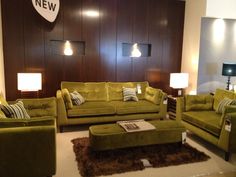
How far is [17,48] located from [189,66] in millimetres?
3986

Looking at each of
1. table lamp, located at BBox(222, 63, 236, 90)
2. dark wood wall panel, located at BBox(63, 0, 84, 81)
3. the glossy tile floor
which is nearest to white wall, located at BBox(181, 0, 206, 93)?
table lamp, located at BBox(222, 63, 236, 90)

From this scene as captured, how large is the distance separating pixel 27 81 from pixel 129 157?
249 cm

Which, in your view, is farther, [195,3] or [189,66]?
[189,66]

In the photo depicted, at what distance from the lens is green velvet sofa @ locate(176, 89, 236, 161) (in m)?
3.17

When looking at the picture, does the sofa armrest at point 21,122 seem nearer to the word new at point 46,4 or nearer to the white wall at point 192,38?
the word new at point 46,4

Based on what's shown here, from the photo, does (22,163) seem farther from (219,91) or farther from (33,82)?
(219,91)

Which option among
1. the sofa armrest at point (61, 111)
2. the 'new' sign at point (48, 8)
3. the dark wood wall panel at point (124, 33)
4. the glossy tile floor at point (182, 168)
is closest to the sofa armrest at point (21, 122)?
the glossy tile floor at point (182, 168)

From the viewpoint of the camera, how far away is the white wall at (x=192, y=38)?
208 inches

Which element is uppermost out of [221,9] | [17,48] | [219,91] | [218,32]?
[221,9]

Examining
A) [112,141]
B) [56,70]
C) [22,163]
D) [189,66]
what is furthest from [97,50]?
[22,163]

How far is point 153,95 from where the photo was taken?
4.96 m

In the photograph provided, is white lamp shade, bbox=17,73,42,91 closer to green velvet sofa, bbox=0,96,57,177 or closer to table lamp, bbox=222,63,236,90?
green velvet sofa, bbox=0,96,57,177

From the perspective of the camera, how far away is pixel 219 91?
4379mm

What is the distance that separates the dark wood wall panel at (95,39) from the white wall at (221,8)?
3.09 ft
